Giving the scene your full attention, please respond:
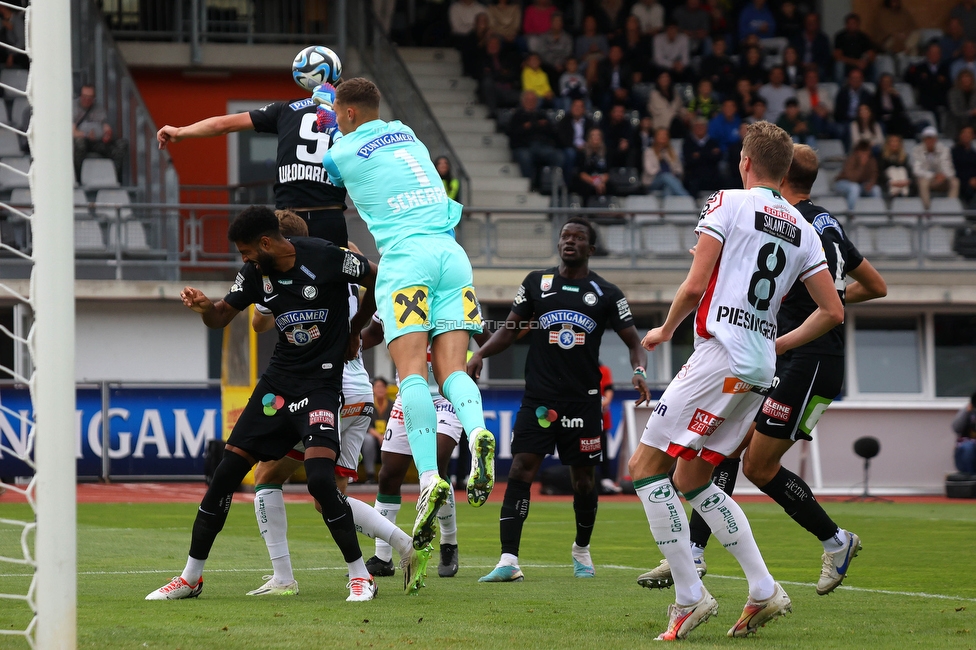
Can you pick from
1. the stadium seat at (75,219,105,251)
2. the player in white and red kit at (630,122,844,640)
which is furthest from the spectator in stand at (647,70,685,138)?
the player in white and red kit at (630,122,844,640)

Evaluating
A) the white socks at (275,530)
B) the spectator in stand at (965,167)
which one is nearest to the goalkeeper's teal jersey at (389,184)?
the white socks at (275,530)

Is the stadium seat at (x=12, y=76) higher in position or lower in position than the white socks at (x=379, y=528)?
higher

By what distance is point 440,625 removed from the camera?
5.57 m

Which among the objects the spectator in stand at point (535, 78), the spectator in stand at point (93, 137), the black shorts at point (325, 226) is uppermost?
the spectator in stand at point (535, 78)

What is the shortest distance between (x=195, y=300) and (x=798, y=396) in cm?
323

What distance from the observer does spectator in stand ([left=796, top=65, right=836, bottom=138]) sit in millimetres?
24781

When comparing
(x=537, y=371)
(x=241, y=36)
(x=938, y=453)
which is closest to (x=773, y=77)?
(x=938, y=453)

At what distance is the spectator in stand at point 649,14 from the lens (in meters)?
26.7

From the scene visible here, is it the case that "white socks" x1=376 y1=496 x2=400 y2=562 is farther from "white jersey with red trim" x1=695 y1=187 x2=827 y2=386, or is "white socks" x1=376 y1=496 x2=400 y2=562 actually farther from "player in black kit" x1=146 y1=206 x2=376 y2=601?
"white jersey with red trim" x1=695 y1=187 x2=827 y2=386

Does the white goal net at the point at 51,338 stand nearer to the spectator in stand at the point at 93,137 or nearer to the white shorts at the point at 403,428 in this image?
the white shorts at the point at 403,428

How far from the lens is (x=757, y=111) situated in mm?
24250

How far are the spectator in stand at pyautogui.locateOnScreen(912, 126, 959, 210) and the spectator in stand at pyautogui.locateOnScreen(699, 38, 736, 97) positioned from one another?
3.77 meters

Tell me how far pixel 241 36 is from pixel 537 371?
18160 mm

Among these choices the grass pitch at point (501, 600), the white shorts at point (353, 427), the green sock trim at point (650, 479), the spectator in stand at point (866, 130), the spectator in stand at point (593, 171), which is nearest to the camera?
the grass pitch at point (501, 600)
